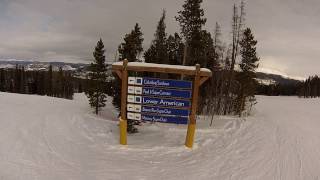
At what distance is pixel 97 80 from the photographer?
24.7 m

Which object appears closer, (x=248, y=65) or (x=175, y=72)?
(x=175, y=72)

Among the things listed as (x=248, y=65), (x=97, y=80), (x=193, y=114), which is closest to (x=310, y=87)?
(x=248, y=65)

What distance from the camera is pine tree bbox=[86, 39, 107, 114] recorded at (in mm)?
24266

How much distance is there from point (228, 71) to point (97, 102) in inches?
541

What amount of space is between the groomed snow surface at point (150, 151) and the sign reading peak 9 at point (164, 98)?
43.3 inches

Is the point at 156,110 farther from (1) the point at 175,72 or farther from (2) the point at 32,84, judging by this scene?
(2) the point at 32,84

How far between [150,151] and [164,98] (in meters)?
2.00

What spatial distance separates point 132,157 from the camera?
11195mm

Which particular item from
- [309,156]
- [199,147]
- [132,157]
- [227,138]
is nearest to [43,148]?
[132,157]

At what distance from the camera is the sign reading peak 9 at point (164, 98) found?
12727 mm

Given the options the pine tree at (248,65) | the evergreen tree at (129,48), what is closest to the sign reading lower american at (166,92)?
the evergreen tree at (129,48)

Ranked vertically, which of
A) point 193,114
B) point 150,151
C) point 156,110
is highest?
point 156,110

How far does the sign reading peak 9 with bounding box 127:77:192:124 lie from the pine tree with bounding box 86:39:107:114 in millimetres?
11282

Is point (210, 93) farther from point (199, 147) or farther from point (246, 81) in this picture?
point (199, 147)
